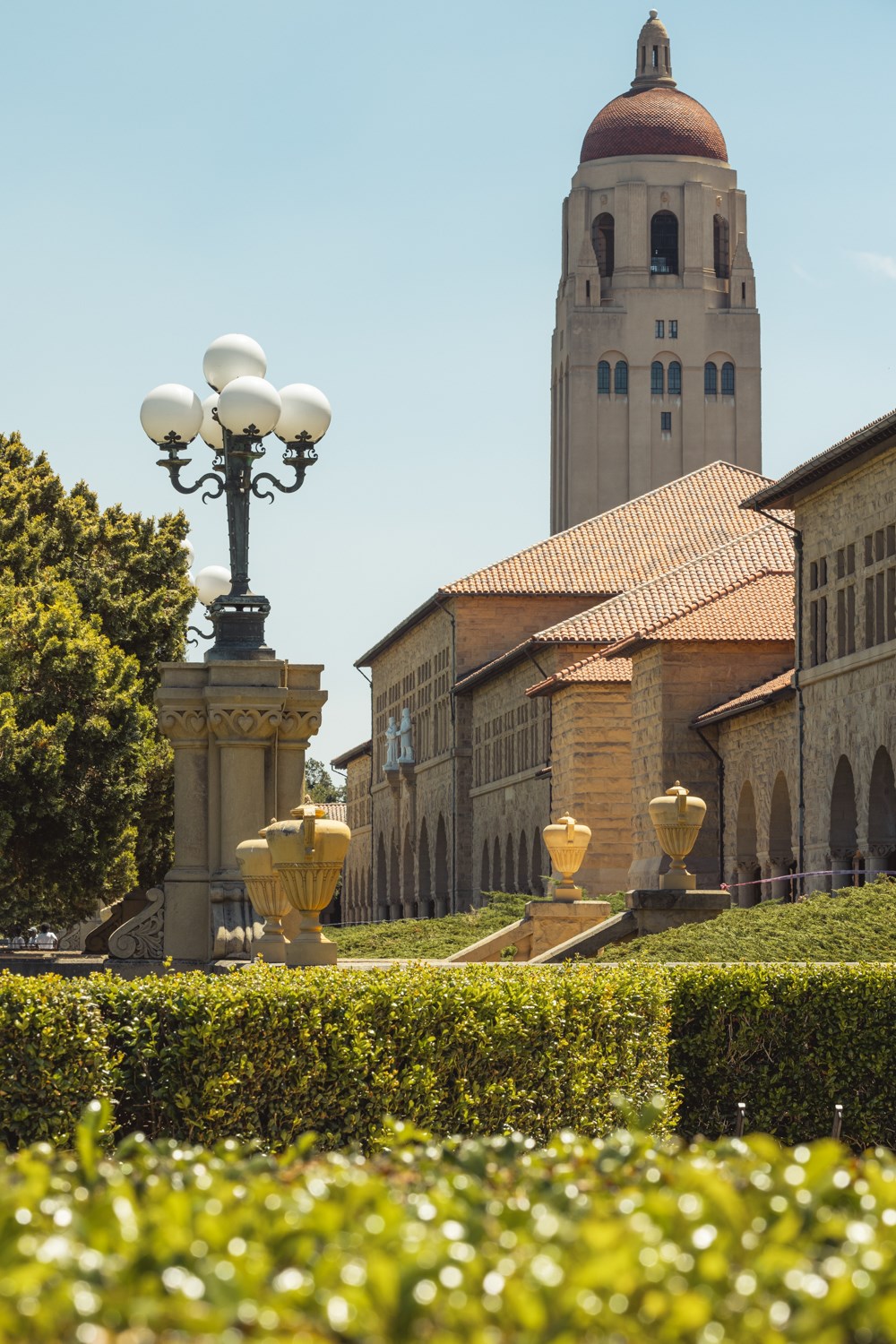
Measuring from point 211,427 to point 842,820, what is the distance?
23.7 metres

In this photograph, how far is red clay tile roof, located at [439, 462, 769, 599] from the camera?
6994 centimetres

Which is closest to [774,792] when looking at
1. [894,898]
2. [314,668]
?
[894,898]

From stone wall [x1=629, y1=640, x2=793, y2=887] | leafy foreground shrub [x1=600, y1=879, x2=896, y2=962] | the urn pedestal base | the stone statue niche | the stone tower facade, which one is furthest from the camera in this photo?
the stone tower facade

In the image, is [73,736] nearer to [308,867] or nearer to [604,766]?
[308,867]

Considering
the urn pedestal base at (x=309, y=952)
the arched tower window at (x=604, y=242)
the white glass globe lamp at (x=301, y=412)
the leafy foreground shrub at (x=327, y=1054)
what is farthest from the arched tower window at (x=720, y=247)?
the leafy foreground shrub at (x=327, y=1054)

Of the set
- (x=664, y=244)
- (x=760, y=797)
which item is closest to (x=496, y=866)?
(x=760, y=797)

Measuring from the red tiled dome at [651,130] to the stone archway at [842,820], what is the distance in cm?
7523

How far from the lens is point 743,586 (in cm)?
5119

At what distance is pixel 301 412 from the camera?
17328 millimetres

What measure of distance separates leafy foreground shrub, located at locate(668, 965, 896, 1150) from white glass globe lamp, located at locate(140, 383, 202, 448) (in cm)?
668

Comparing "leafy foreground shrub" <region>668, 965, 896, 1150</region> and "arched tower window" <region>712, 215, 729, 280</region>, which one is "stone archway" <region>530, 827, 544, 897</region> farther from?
"arched tower window" <region>712, 215, 729, 280</region>

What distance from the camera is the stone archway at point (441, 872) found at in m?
77.6

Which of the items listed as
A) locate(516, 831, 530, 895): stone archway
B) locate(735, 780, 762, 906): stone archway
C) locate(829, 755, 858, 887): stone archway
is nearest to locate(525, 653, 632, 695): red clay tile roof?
locate(735, 780, 762, 906): stone archway

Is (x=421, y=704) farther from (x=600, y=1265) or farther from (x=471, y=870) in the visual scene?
(x=600, y=1265)
